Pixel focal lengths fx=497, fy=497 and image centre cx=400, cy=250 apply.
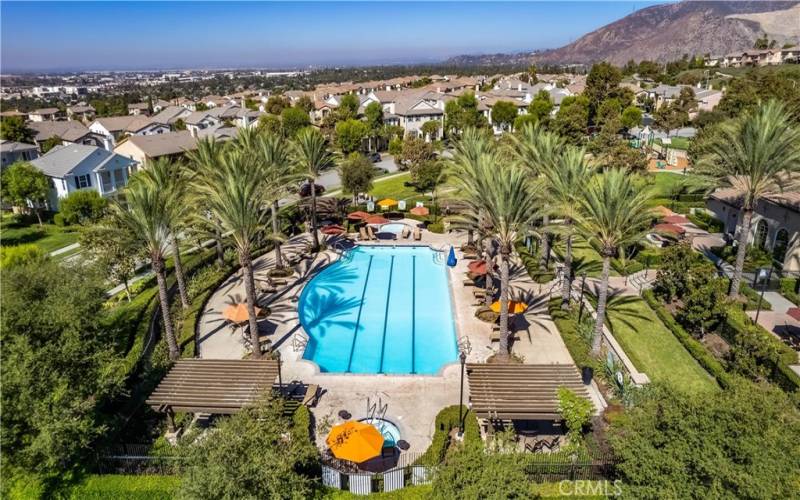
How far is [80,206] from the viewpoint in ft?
151

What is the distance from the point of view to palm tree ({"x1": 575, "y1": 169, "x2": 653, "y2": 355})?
68.0ft

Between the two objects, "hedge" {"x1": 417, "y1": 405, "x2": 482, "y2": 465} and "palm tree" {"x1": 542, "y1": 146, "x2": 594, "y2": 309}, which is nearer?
"hedge" {"x1": 417, "y1": 405, "x2": 482, "y2": 465}

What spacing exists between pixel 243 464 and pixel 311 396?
7.18m

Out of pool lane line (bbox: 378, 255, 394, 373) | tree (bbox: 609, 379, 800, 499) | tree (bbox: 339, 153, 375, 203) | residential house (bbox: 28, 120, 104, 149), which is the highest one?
residential house (bbox: 28, 120, 104, 149)

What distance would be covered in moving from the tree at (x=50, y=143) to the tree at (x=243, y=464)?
256ft

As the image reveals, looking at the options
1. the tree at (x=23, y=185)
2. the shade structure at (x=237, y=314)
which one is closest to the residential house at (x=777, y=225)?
the shade structure at (x=237, y=314)

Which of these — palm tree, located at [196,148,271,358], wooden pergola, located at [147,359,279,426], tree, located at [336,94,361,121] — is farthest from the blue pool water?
tree, located at [336,94,361,121]

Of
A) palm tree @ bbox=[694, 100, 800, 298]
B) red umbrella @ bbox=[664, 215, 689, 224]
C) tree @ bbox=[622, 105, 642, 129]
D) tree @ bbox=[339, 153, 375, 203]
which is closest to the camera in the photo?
palm tree @ bbox=[694, 100, 800, 298]

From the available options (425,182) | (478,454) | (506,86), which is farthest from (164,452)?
(506,86)

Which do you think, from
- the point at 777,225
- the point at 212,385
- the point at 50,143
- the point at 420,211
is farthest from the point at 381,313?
the point at 50,143

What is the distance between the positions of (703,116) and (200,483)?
75.0 meters

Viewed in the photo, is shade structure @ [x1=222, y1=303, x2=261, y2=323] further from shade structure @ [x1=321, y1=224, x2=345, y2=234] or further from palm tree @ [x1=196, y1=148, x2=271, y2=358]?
shade structure @ [x1=321, y1=224, x2=345, y2=234]

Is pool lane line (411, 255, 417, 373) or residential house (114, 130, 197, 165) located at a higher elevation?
residential house (114, 130, 197, 165)

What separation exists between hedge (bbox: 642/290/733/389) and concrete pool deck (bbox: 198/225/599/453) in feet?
18.6
